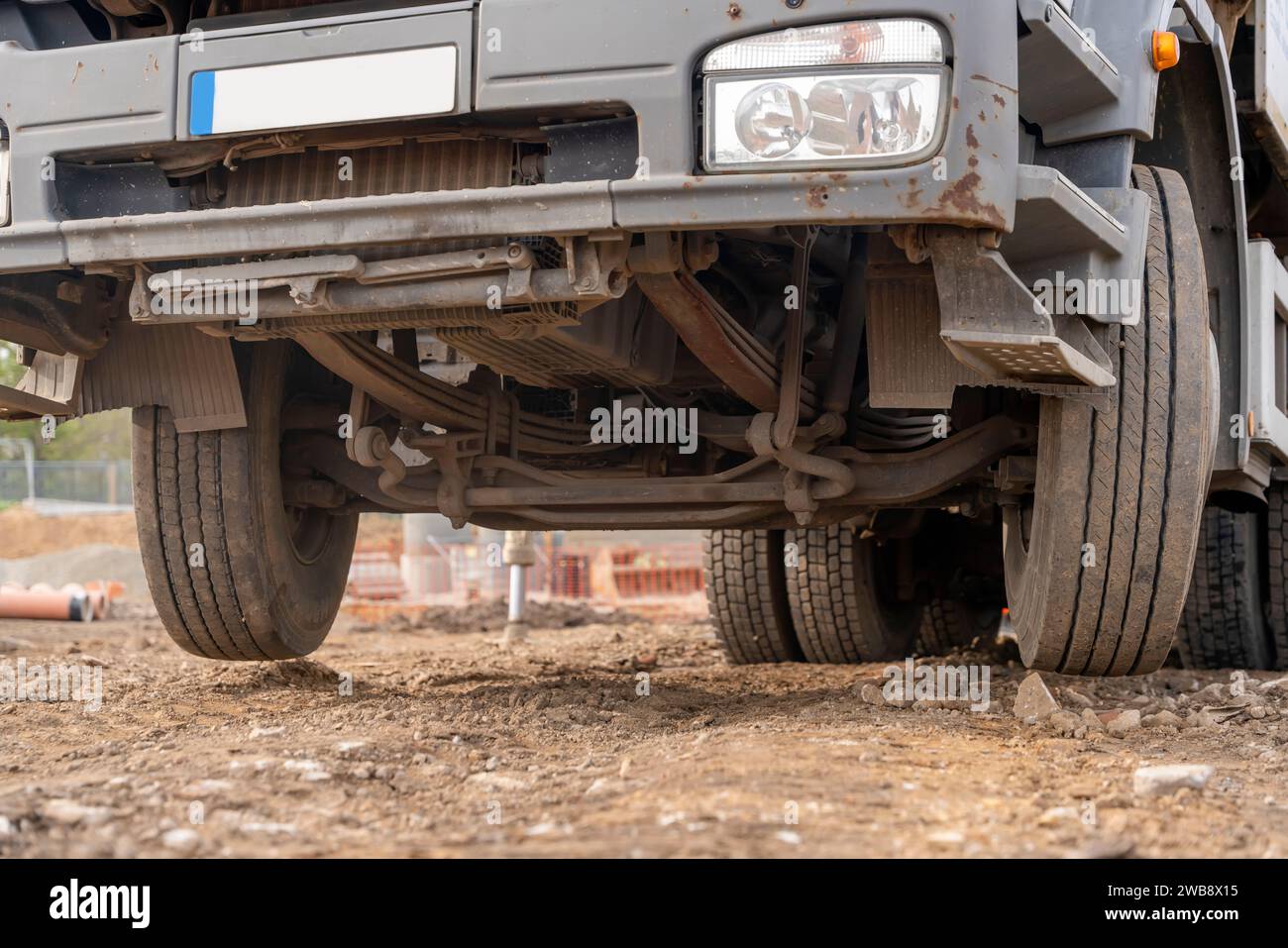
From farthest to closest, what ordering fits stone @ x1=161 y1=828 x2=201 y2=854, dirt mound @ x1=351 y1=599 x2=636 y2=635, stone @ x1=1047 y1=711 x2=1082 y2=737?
dirt mound @ x1=351 y1=599 x2=636 y2=635 → stone @ x1=1047 y1=711 x2=1082 y2=737 → stone @ x1=161 y1=828 x2=201 y2=854

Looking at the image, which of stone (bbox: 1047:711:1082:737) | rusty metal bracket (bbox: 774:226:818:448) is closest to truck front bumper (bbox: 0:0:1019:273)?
rusty metal bracket (bbox: 774:226:818:448)

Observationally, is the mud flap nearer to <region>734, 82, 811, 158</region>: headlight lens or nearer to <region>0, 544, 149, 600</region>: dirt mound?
<region>734, 82, 811, 158</region>: headlight lens

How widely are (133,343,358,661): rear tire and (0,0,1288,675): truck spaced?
0.04 feet

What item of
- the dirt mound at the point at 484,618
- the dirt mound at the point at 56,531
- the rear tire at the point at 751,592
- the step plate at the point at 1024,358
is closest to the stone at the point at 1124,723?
the step plate at the point at 1024,358

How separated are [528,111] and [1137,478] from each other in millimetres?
1604

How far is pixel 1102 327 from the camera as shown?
9.80ft

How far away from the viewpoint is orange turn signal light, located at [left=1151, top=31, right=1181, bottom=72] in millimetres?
2912

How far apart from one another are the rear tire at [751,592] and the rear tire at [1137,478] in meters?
2.46

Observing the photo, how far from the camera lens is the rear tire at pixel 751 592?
5609 mm

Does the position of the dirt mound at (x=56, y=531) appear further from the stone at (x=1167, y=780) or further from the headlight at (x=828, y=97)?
the stone at (x=1167, y=780)

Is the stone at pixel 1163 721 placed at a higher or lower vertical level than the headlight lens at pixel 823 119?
lower

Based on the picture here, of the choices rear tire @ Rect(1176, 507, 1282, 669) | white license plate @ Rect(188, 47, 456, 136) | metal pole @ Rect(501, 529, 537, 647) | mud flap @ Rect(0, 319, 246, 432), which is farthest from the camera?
metal pole @ Rect(501, 529, 537, 647)

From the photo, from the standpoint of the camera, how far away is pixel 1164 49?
292 centimetres

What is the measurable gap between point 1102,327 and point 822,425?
837 mm
